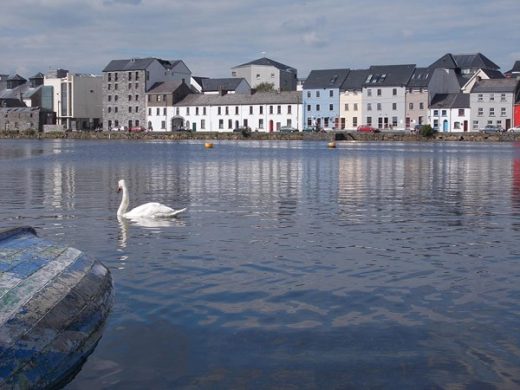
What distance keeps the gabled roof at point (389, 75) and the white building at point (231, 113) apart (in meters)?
13.6

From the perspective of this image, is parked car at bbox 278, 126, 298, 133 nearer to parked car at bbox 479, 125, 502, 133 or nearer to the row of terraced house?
the row of terraced house

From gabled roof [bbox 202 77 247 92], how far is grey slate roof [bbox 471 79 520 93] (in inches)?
1848

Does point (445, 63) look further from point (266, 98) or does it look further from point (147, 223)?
point (147, 223)

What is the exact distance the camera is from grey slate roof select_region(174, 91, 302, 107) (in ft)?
445

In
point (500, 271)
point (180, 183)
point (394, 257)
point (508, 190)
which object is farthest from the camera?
point (180, 183)

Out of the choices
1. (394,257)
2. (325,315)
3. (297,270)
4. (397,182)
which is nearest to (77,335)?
(325,315)

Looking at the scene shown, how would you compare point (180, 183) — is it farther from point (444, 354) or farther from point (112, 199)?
point (444, 354)

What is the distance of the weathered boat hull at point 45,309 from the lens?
713cm

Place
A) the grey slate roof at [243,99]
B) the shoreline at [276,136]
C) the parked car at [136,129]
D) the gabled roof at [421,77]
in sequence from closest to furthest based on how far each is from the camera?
the shoreline at [276,136] → the gabled roof at [421,77] → the grey slate roof at [243,99] → the parked car at [136,129]

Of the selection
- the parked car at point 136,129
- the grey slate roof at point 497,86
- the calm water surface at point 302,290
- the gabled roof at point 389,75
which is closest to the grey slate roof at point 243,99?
the parked car at point 136,129

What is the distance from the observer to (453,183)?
35344mm

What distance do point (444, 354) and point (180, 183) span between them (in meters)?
26.0

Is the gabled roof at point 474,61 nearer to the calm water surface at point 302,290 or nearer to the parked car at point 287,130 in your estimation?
the parked car at point 287,130

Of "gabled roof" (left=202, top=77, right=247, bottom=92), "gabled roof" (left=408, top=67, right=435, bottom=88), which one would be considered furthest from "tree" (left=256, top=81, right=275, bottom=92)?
"gabled roof" (left=408, top=67, right=435, bottom=88)
